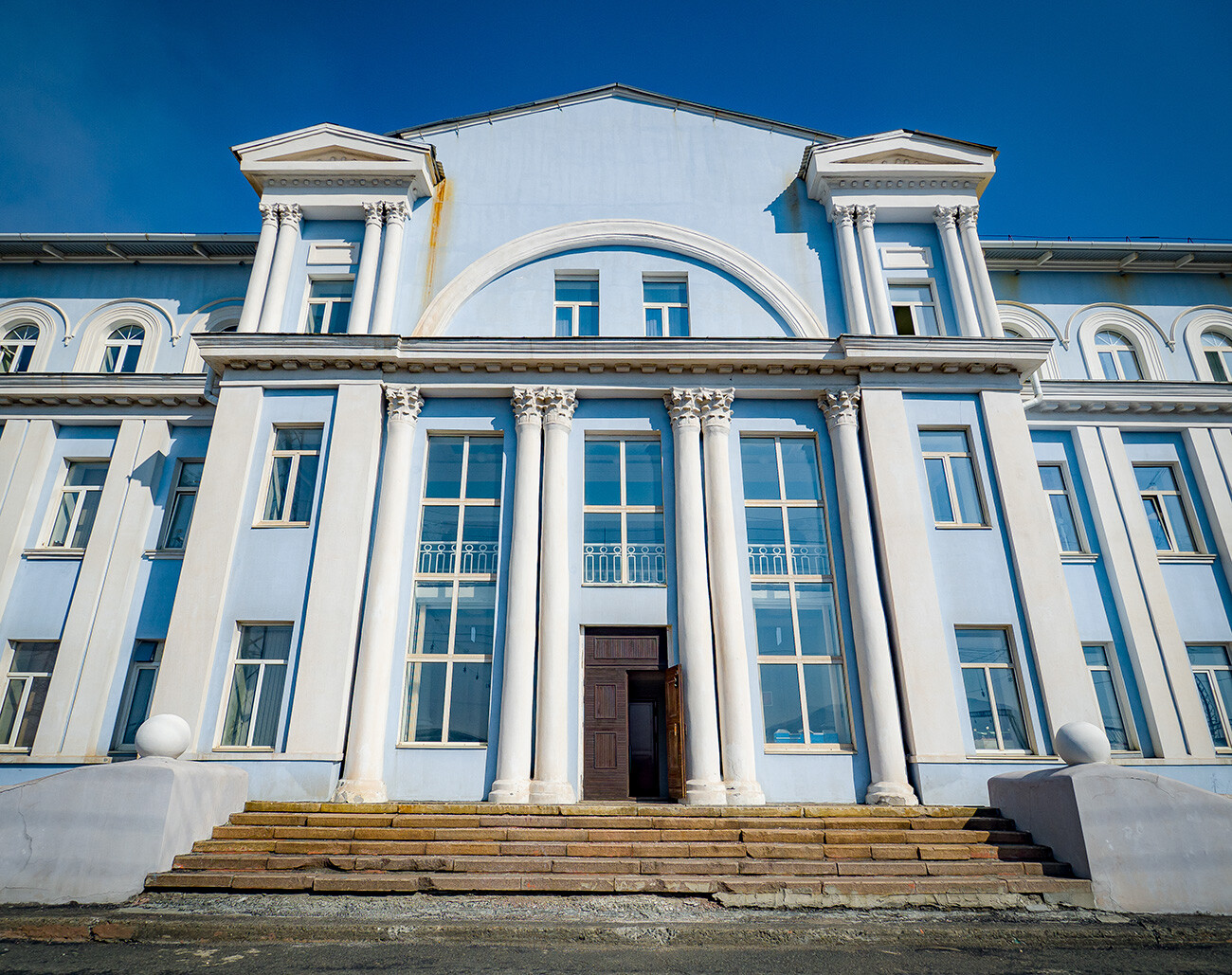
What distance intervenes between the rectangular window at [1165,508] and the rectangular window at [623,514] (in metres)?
10.6

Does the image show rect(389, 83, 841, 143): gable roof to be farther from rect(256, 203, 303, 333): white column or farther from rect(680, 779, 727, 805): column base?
rect(680, 779, 727, 805): column base

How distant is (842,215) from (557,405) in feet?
24.6

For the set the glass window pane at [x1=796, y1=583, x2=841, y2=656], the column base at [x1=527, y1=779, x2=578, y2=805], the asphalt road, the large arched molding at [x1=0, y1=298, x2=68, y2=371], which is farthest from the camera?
the large arched molding at [x1=0, y1=298, x2=68, y2=371]

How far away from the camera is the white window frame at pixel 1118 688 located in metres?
14.2

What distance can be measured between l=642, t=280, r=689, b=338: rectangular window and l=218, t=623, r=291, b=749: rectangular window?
362 inches

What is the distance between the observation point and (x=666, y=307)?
1638 centimetres

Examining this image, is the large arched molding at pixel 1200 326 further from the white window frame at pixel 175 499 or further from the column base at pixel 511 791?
the white window frame at pixel 175 499

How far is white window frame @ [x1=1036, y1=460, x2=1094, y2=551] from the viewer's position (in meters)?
15.8

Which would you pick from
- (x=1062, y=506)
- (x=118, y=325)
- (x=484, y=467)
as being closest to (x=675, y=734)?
(x=484, y=467)

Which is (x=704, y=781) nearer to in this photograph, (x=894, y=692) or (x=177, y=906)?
(x=894, y=692)

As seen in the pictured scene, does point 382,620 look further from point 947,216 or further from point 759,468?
point 947,216

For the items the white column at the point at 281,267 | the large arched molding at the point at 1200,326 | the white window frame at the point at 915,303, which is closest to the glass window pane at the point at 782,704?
the white window frame at the point at 915,303

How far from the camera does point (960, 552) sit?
13789mm

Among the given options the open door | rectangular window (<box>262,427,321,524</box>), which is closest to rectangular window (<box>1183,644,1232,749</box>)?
rectangular window (<box>262,427,321,524</box>)
